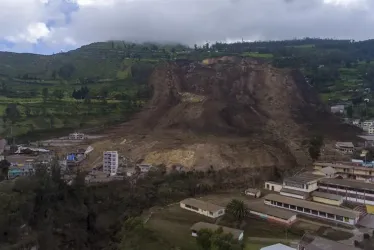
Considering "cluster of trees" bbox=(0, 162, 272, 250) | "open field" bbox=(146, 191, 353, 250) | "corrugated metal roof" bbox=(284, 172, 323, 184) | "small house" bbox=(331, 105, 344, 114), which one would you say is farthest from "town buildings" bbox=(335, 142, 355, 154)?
"open field" bbox=(146, 191, 353, 250)

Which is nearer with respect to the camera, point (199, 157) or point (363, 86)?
point (199, 157)

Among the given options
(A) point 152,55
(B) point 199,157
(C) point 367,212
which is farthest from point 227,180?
(A) point 152,55

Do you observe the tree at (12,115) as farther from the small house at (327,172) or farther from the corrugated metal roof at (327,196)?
the corrugated metal roof at (327,196)

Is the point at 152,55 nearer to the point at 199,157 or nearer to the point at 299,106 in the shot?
the point at 299,106

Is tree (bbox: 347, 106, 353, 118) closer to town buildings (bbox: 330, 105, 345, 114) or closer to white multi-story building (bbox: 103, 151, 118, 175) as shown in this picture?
town buildings (bbox: 330, 105, 345, 114)

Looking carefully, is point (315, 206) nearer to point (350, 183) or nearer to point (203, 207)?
point (350, 183)

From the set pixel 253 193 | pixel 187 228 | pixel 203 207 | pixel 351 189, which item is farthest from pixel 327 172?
pixel 187 228
